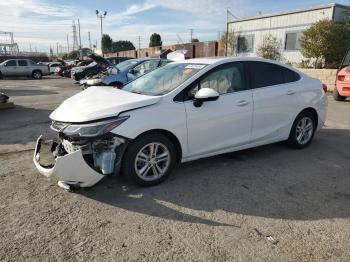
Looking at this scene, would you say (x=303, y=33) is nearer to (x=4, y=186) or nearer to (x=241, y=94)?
(x=241, y=94)

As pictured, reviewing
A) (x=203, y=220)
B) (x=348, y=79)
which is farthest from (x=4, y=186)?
(x=348, y=79)

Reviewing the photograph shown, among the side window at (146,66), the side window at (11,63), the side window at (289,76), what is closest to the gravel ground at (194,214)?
the side window at (289,76)

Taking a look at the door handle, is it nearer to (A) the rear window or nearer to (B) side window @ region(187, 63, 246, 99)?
(B) side window @ region(187, 63, 246, 99)

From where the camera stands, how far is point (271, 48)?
75.9 feet

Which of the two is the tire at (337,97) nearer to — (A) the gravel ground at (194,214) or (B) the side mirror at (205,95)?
(A) the gravel ground at (194,214)

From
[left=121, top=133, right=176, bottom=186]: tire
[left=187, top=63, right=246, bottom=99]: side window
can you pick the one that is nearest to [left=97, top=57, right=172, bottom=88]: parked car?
[left=187, top=63, right=246, bottom=99]: side window

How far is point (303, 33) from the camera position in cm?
1998

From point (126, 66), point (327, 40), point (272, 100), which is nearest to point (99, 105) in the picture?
point (272, 100)

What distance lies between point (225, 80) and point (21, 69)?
87.7ft

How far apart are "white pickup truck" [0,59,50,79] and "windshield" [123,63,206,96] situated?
83.5 feet

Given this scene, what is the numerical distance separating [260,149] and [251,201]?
2184 millimetres

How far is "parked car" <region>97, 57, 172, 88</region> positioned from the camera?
11523mm

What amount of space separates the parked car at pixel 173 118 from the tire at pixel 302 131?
0.07 feet

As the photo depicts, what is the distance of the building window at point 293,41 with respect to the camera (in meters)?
21.4
